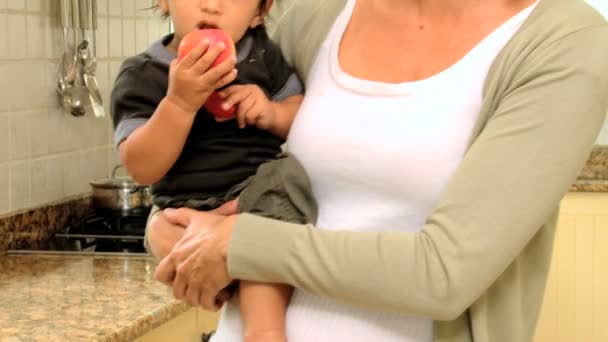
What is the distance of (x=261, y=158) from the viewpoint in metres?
1.44

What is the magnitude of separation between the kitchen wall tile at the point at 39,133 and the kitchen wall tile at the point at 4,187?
12 centimetres

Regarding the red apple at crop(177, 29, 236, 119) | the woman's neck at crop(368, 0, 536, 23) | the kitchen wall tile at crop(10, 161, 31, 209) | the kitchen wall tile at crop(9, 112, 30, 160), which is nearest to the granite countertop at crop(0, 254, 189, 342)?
the kitchen wall tile at crop(10, 161, 31, 209)

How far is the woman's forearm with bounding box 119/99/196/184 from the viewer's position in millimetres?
1330

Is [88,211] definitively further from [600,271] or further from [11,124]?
[600,271]

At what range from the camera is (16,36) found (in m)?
2.54

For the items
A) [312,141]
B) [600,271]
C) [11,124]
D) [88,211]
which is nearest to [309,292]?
[312,141]

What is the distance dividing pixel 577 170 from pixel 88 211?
1957 mm

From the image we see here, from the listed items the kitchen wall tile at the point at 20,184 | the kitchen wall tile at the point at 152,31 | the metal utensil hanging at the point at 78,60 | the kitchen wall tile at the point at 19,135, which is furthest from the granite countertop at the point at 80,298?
the kitchen wall tile at the point at 152,31

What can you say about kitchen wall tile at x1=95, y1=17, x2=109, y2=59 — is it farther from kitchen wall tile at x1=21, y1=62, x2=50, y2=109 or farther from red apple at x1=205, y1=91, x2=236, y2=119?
red apple at x1=205, y1=91, x2=236, y2=119

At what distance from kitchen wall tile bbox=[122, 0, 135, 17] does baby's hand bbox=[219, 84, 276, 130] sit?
1.71 meters

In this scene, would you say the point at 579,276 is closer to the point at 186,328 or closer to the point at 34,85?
the point at 186,328

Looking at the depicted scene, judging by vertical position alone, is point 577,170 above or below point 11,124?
above

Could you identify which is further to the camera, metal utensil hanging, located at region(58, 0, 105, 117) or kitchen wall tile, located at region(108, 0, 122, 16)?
kitchen wall tile, located at region(108, 0, 122, 16)

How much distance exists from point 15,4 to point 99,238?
0.62 m
